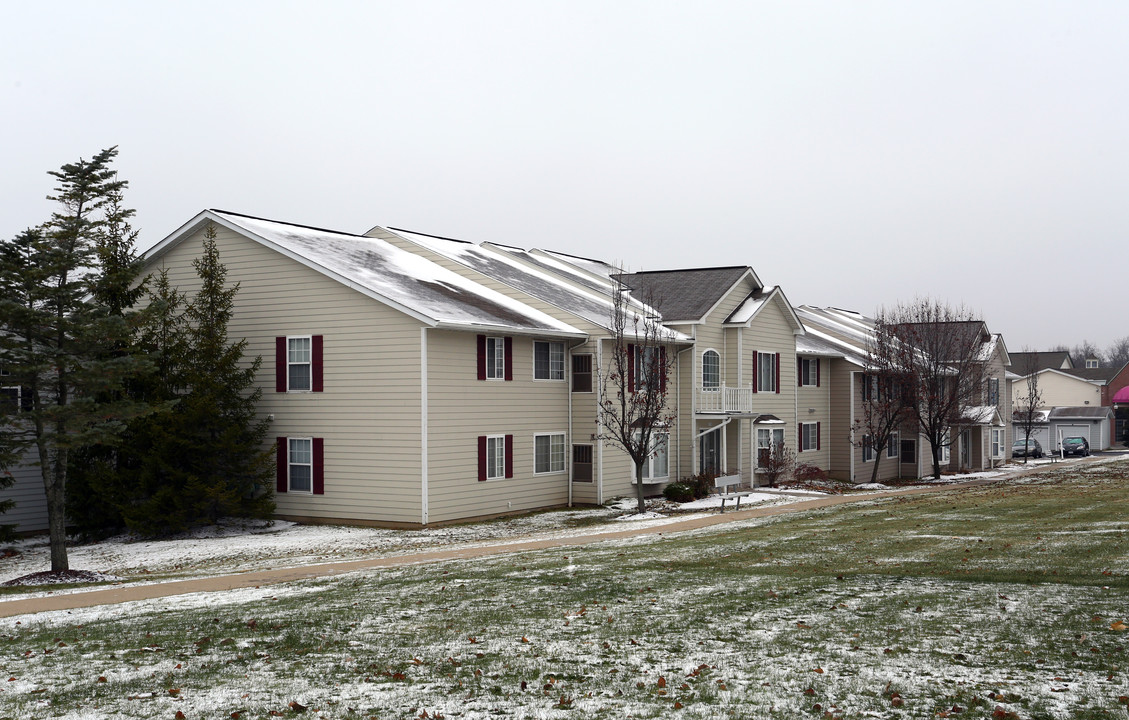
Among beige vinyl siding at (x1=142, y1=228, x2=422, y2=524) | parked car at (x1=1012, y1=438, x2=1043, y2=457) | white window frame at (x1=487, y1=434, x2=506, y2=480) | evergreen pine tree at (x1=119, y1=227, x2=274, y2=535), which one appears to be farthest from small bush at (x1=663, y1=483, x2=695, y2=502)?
parked car at (x1=1012, y1=438, x2=1043, y2=457)

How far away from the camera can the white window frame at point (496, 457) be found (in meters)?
29.4

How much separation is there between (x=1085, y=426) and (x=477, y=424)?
2696 inches

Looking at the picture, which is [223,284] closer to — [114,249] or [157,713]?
[114,249]

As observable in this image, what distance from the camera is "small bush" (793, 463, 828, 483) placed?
4140 centimetres

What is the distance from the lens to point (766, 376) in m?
40.7

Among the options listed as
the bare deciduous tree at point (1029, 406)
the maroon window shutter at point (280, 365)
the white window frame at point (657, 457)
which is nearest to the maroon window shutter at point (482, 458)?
the maroon window shutter at point (280, 365)

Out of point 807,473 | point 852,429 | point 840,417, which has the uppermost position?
point 840,417

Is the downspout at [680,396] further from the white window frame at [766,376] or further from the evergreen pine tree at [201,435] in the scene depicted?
the evergreen pine tree at [201,435]

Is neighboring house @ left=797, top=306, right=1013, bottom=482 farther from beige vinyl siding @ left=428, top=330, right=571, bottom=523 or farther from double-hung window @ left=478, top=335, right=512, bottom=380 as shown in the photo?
double-hung window @ left=478, top=335, right=512, bottom=380

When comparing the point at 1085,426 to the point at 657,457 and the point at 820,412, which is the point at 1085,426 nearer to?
the point at 820,412

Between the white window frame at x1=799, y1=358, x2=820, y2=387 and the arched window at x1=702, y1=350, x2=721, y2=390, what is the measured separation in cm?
755

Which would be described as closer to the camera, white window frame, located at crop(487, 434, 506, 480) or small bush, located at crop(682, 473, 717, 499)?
white window frame, located at crop(487, 434, 506, 480)

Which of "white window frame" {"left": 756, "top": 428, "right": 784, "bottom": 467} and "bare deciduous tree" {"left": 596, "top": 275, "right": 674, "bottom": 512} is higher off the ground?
"bare deciduous tree" {"left": 596, "top": 275, "right": 674, "bottom": 512}

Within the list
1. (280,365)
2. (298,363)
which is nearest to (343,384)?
(298,363)
